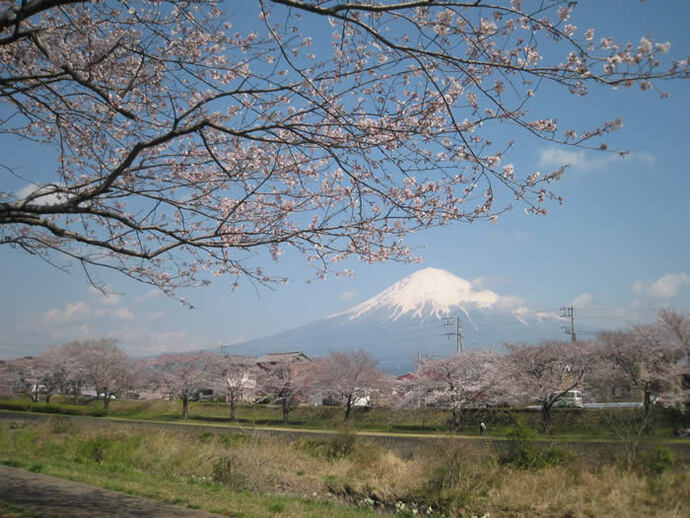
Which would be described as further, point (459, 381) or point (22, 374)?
point (22, 374)

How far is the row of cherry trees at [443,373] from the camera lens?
36000 mm

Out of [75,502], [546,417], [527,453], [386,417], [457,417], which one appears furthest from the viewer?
[386,417]

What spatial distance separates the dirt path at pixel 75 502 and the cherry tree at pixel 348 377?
1544 inches

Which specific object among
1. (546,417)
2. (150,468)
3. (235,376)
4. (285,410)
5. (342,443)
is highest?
(150,468)

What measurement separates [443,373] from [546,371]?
8238 millimetres

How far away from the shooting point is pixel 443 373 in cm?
4322

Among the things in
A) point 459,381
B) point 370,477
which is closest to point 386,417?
point 459,381

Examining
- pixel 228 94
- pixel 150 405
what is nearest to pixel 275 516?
pixel 228 94

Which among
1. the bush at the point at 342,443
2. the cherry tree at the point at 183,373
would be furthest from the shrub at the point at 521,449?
the cherry tree at the point at 183,373

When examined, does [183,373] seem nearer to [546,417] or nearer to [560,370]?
[546,417]

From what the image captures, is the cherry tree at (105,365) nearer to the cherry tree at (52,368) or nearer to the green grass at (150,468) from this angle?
the cherry tree at (52,368)

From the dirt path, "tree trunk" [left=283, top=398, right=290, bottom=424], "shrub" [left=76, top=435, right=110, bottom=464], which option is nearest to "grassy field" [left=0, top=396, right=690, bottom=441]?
"tree trunk" [left=283, top=398, right=290, bottom=424]

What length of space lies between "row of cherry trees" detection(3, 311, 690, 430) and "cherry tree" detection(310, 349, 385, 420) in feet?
0.30

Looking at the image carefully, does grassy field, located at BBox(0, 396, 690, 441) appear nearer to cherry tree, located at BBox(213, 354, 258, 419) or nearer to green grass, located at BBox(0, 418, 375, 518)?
cherry tree, located at BBox(213, 354, 258, 419)
